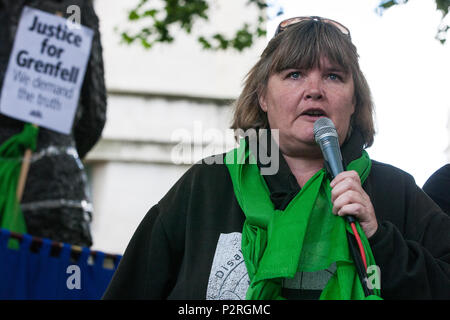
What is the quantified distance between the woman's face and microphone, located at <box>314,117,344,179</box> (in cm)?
14

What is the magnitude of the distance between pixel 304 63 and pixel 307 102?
0.18 metres

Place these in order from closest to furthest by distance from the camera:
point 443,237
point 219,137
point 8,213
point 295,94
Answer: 1. point 443,237
2. point 295,94
3. point 8,213
4. point 219,137

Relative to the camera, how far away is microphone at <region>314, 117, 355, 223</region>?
2.14 meters

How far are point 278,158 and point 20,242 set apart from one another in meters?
2.07

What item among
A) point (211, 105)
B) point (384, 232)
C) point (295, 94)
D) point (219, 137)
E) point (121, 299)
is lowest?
point (121, 299)

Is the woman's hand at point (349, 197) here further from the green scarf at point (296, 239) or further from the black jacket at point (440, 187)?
the black jacket at point (440, 187)

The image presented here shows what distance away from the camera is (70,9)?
5.01 meters

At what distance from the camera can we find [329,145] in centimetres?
220

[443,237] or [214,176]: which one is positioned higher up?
[214,176]

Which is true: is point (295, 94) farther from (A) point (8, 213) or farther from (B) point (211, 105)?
(B) point (211, 105)

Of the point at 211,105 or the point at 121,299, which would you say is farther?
the point at 211,105

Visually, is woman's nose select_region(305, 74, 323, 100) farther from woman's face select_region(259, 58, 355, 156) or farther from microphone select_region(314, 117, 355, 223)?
microphone select_region(314, 117, 355, 223)

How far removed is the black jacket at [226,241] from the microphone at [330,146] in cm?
23

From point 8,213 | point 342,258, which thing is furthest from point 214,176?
point 8,213
